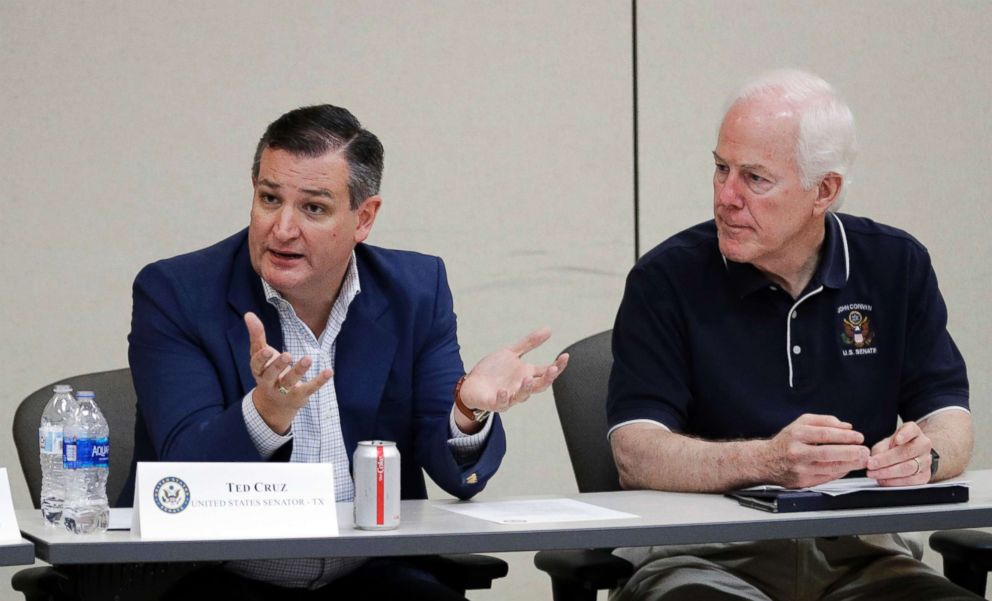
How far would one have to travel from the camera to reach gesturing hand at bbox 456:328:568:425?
2.33m

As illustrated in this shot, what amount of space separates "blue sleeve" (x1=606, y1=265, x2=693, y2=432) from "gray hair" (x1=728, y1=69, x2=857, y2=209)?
0.40 metres

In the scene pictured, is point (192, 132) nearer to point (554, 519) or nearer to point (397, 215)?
point (397, 215)

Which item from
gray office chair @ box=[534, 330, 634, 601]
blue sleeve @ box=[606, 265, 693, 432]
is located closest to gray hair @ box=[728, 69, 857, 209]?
blue sleeve @ box=[606, 265, 693, 432]

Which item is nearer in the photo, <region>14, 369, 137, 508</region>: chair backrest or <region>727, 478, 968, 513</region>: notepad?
<region>727, 478, 968, 513</region>: notepad

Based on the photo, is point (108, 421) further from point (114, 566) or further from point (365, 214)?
point (114, 566)

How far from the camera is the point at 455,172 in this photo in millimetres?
4199

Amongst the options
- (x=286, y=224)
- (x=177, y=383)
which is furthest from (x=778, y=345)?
(x=177, y=383)

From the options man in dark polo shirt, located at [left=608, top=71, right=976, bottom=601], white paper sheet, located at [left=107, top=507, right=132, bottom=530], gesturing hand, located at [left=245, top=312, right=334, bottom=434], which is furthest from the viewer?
man in dark polo shirt, located at [left=608, top=71, right=976, bottom=601]

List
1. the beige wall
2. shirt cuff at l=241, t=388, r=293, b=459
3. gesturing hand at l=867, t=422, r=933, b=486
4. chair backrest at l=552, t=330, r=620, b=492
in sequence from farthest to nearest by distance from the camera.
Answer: the beige wall, chair backrest at l=552, t=330, r=620, b=492, gesturing hand at l=867, t=422, r=933, b=486, shirt cuff at l=241, t=388, r=293, b=459

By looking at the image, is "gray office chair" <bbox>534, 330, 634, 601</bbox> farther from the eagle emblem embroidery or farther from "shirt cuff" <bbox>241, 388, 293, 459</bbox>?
"shirt cuff" <bbox>241, 388, 293, 459</bbox>

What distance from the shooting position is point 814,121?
2.86 metres

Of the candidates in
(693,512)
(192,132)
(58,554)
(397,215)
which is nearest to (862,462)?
(693,512)

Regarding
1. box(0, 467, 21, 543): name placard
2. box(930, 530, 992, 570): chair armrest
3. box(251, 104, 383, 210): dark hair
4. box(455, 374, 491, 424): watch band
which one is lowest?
box(930, 530, 992, 570): chair armrest

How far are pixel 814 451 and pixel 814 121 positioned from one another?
80cm
